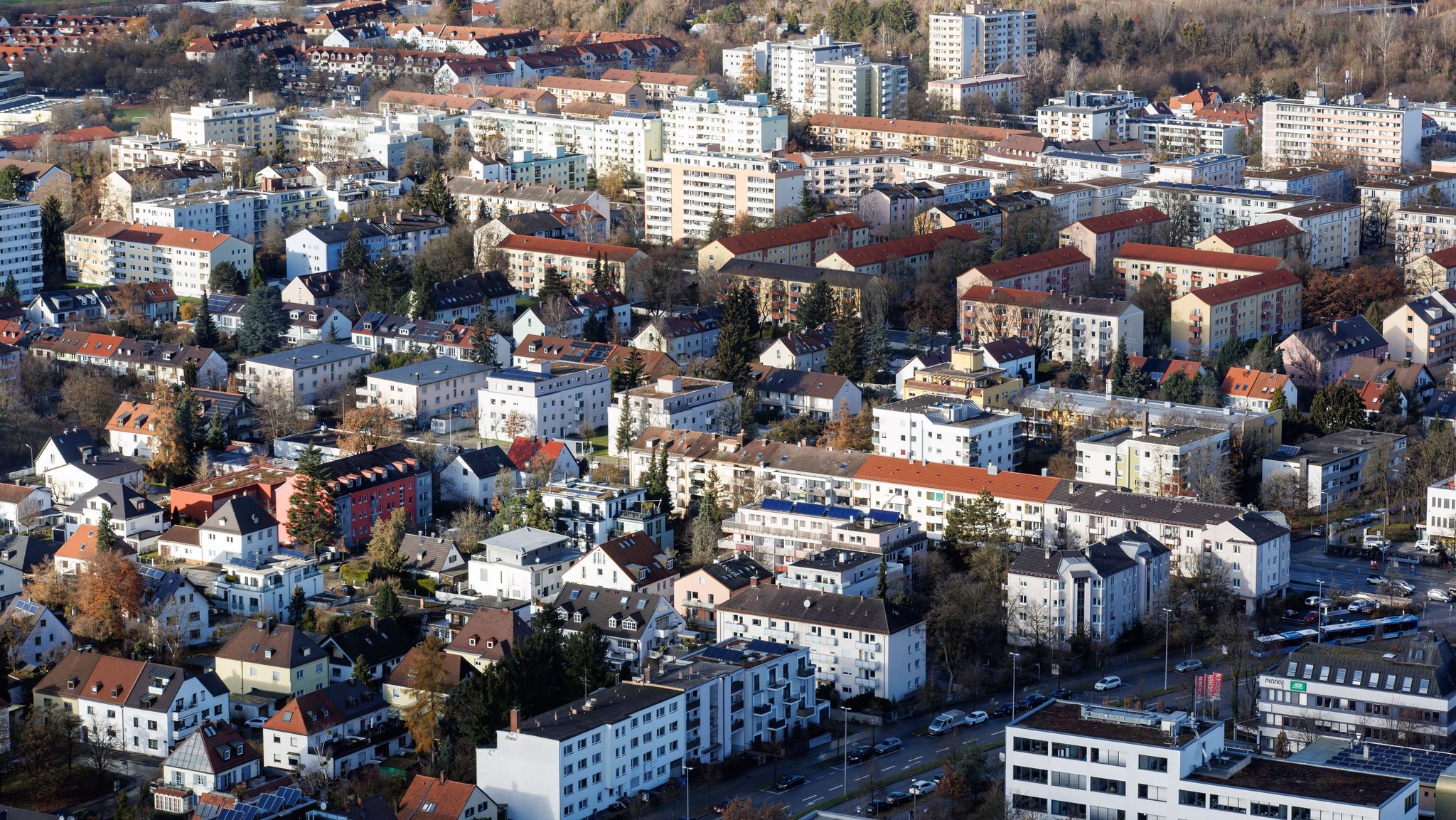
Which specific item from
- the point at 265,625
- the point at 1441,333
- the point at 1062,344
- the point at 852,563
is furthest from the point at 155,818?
the point at 1441,333

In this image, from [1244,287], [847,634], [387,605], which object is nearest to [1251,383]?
[1244,287]

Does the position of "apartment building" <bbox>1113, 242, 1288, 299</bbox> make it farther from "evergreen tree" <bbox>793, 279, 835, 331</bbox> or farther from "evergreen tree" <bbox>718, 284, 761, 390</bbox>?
"evergreen tree" <bbox>718, 284, 761, 390</bbox>

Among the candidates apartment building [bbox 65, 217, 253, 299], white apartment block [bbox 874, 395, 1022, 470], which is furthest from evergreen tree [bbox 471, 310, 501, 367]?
white apartment block [bbox 874, 395, 1022, 470]

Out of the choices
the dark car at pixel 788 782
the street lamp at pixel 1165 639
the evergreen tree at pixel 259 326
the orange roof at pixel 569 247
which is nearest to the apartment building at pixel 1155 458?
the street lamp at pixel 1165 639

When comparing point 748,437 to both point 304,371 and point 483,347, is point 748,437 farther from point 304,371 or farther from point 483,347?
point 304,371

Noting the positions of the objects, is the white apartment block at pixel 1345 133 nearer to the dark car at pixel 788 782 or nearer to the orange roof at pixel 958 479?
the orange roof at pixel 958 479

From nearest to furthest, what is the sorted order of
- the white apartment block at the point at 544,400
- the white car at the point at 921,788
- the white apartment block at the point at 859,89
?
1. the white car at the point at 921,788
2. the white apartment block at the point at 544,400
3. the white apartment block at the point at 859,89

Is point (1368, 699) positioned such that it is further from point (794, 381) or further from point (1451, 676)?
point (794, 381)

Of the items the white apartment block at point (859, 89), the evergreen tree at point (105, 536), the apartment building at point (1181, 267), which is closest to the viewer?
the evergreen tree at point (105, 536)
